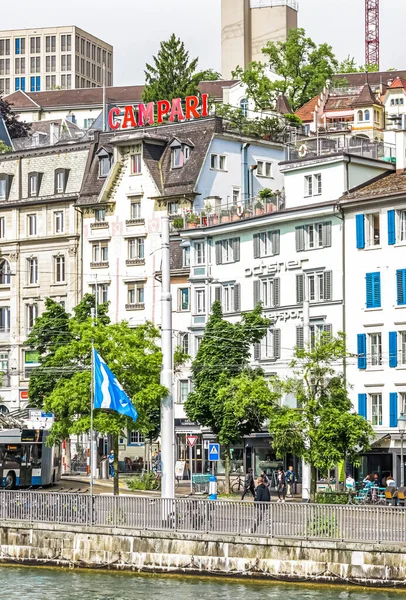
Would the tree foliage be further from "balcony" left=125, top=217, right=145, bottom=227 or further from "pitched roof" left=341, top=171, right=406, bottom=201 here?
"pitched roof" left=341, top=171, right=406, bottom=201

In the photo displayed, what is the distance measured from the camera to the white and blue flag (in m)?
52.2

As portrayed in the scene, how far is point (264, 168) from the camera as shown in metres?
108

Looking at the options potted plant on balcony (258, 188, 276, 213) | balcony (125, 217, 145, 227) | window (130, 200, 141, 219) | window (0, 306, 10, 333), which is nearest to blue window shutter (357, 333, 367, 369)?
potted plant on balcony (258, 188, 276, 213)

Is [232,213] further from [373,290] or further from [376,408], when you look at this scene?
[376,408]

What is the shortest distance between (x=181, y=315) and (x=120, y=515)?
4731 cm

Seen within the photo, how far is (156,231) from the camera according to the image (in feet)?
336

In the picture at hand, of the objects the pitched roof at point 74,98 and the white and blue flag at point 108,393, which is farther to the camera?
the pitched roof at point 74,98

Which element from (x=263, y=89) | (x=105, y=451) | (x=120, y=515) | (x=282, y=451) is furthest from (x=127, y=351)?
(x=263, y=89)

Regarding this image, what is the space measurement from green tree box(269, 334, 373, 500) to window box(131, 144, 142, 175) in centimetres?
4404

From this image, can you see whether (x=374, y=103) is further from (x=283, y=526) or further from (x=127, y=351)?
(x=283, y=526)

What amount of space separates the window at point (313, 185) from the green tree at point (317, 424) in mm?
23500

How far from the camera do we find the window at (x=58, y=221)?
110m

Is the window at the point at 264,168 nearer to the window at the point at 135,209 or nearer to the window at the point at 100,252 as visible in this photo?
the window at the point at 135,209

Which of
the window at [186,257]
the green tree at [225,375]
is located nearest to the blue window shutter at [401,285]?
the green tree at [225,375]
